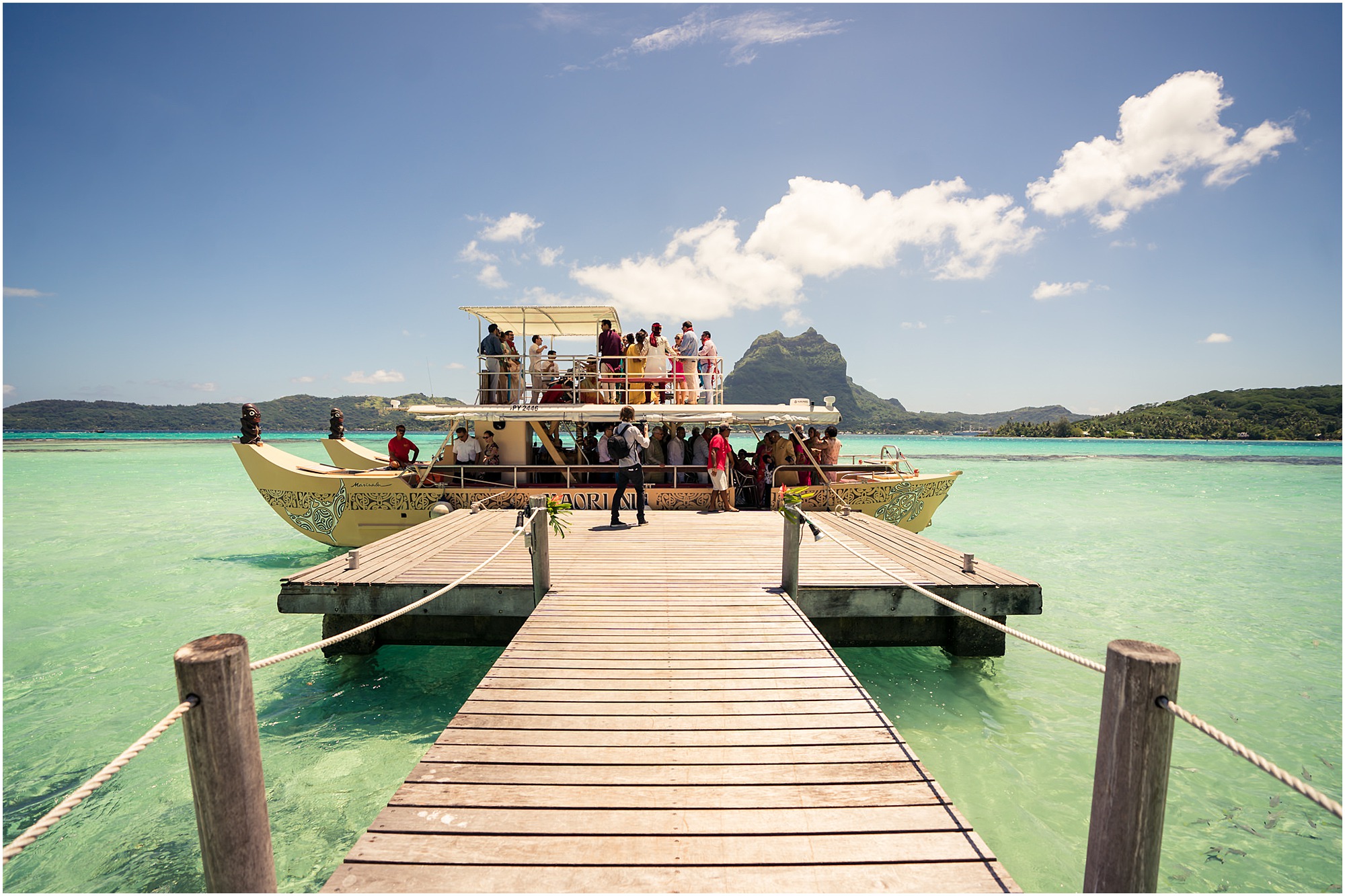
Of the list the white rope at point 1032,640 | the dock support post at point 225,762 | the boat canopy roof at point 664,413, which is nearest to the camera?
the dock support post at point 225,762

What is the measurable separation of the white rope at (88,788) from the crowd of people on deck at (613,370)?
37.2 ft

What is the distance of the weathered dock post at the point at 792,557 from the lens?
6.70 meters

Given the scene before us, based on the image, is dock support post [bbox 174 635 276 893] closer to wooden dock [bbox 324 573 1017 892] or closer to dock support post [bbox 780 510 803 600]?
wooden dock [bbox 324 573 1017 892]

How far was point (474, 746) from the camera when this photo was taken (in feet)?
12.5

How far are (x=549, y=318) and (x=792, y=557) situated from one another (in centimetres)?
1034

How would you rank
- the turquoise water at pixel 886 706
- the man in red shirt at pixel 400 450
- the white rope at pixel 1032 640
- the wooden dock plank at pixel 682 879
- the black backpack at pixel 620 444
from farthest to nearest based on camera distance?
the man in red shirt at pixel 400 450 → the black backpack at pixel 620 444 → the turquoise water at pixel 886 706 → the white rope at pixel 1032 640 → the wooden dock plank at pixel 682 879

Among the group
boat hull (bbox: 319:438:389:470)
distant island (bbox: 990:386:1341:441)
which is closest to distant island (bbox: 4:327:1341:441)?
distant island (bbox: 990:386:1341:441)

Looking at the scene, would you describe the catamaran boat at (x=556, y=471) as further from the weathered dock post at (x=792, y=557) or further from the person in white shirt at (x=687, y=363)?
the weathered dock post at (x=792, y=557)

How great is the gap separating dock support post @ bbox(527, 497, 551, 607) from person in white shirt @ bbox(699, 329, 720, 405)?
775 cm

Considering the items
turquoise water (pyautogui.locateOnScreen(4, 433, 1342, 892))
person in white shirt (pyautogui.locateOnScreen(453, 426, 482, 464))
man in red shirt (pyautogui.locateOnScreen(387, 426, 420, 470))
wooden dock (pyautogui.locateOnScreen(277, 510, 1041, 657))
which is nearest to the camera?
turquoise water (pyautogui.locateOnScreen(4, 433, 1342, 892))

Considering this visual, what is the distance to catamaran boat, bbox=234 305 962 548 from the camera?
12.8 meters

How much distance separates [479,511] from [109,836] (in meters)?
7.44

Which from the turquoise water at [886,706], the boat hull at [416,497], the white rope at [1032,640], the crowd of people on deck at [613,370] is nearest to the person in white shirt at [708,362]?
the crowd of people on deck at [613,370]

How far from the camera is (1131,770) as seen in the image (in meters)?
2.39
